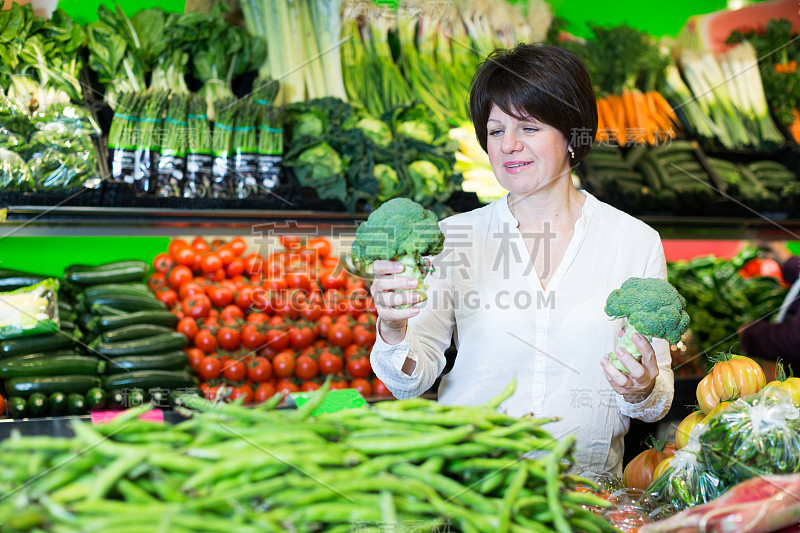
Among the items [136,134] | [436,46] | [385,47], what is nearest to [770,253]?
[436,46]

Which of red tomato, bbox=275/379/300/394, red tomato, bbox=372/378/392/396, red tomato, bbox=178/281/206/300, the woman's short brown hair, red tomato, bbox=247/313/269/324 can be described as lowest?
red tomato, bbox=372/378/392/396

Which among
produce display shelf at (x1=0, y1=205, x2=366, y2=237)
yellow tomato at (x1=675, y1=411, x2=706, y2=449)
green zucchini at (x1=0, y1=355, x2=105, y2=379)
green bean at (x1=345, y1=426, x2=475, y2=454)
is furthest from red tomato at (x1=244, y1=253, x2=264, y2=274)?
green bean at (x1=345, y1=426, x2=475, y2=454)

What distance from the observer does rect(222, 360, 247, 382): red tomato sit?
327cm

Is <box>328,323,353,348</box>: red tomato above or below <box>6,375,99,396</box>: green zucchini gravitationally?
above

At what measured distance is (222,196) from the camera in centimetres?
301

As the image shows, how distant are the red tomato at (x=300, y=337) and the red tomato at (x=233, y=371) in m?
0.28

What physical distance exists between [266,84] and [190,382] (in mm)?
1490

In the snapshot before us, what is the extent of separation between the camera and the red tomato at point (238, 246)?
3.63m

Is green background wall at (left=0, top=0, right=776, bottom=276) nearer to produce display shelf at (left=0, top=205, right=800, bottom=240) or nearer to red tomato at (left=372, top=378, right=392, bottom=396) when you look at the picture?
produce display shelf at (left=0, top=205, right=800, bottom=240)

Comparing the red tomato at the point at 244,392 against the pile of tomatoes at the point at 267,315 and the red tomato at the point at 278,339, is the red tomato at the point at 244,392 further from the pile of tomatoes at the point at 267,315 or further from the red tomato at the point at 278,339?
the red tomato at the point at 278,339

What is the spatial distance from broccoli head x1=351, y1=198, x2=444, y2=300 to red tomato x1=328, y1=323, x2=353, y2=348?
174cm

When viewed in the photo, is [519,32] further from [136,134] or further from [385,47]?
[136,134]

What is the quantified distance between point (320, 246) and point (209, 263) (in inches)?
23.4

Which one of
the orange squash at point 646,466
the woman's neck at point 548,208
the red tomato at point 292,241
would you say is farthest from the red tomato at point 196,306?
the orange squash at point 646,466
